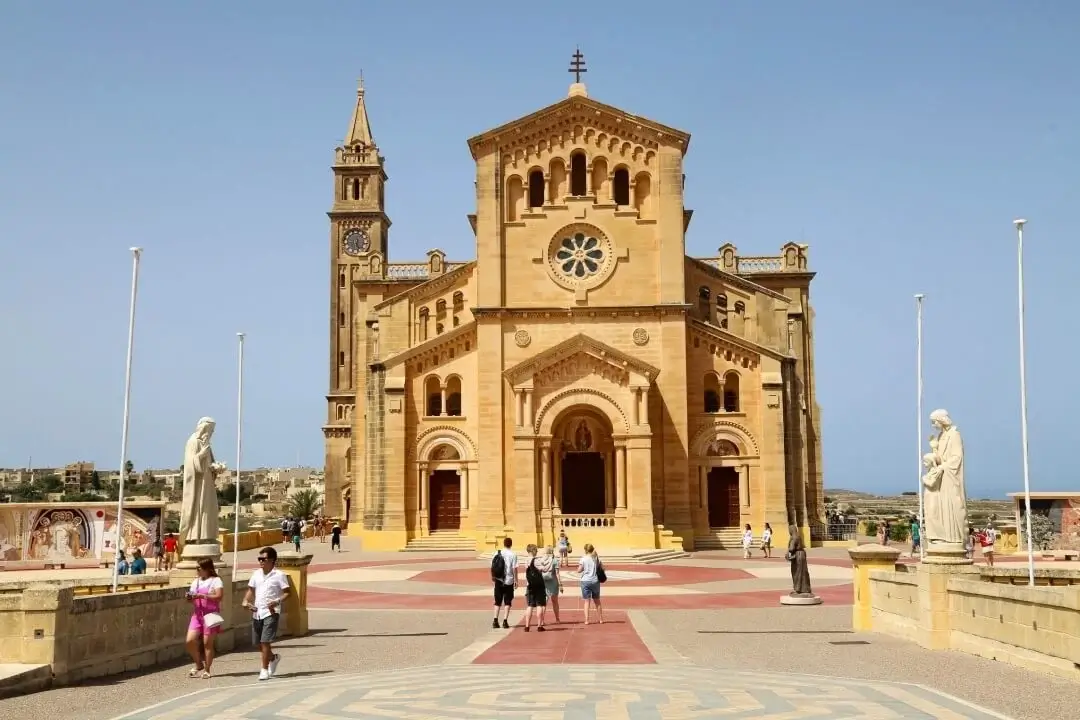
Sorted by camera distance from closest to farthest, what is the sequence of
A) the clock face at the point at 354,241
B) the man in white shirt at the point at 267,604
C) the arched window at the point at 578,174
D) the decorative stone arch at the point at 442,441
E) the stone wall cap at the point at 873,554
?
the man in white shirt at the point at 267,604
the stone wall cap at the point at 873,554
the decorative stone arch at the point at 442,441
the arched window at the point at 578,174
the clock face at the point at 354,241

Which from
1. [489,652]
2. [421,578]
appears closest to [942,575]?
[489,652]

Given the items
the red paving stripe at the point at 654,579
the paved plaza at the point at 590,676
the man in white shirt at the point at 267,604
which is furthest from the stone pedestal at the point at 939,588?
the red paving stripe at the point at 654,579

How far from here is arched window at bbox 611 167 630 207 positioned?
52.7 m

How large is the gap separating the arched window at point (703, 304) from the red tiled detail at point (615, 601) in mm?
26219

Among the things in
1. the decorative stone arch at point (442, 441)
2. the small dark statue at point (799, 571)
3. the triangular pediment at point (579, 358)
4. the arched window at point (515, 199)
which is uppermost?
the arched window at point (515, 199)

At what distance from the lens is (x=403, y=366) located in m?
52.3

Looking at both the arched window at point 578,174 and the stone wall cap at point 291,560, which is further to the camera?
the arched window at point 578,174

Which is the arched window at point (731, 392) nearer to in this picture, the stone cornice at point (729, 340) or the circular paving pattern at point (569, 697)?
the stone cornice at point (729, 340)

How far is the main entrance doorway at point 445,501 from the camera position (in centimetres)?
5222

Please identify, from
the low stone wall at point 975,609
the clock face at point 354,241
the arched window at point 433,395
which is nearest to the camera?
the low stone wall at point 975,609

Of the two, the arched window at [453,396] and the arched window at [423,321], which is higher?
the arched window at [423,321]

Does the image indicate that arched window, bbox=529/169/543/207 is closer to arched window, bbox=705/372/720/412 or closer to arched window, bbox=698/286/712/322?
arched window, bbox=698/286/712/322

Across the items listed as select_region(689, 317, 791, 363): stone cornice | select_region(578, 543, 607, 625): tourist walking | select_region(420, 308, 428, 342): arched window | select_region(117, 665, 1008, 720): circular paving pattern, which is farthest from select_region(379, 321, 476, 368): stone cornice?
select_region(117, 665, 1008, 720): circular paving pattern

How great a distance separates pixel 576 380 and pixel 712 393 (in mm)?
7361
